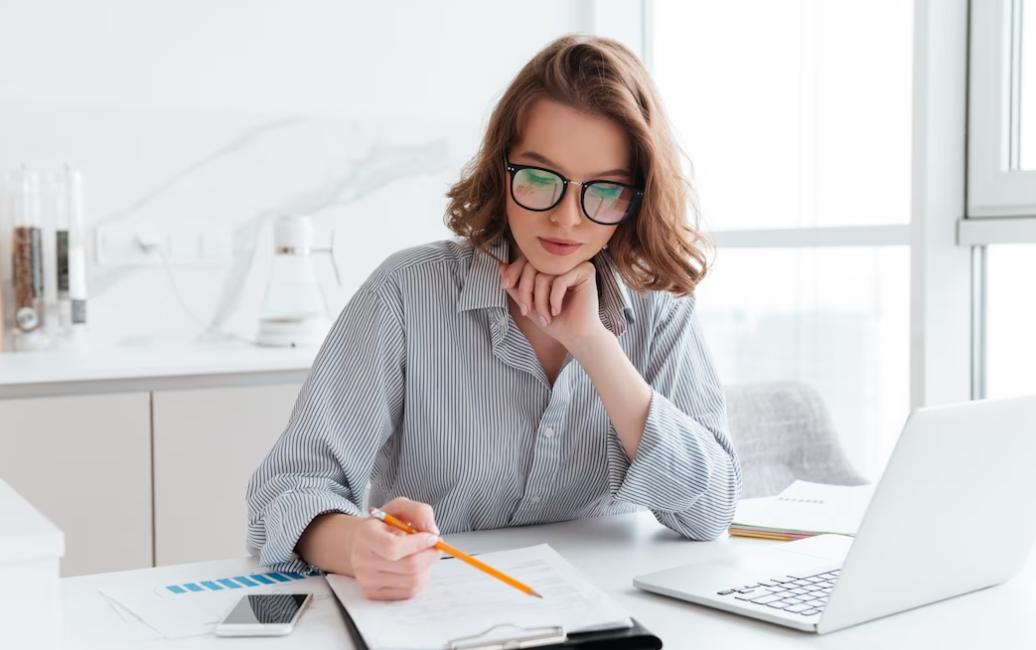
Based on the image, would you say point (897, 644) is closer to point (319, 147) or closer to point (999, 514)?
point (999, 514)

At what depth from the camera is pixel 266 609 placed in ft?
3.23

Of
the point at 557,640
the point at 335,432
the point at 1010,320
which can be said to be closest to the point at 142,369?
the point at 335,432

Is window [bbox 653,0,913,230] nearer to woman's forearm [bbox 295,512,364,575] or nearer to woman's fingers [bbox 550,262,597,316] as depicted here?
woman's fingers [bbox 550,262,597,316]

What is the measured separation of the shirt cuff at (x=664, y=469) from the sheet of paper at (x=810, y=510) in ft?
0.36

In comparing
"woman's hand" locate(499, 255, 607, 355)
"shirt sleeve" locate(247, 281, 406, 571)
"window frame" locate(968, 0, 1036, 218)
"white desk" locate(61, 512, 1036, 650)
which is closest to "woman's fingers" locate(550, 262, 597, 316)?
"woman's hand" locate(499, 255, 607, 355)

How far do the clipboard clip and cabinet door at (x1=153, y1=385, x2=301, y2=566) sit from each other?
161 cm

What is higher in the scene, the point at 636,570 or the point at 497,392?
the point at 497,392

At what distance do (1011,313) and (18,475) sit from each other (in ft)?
7.11

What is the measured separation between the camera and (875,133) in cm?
245

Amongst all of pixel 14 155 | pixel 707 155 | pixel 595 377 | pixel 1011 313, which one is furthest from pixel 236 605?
pixel 707 155

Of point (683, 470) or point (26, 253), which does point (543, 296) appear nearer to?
point (683, 470)

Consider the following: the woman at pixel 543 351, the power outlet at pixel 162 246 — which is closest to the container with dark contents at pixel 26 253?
the power outlet at pixel 162 246

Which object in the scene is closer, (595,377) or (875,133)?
A: (595,377)

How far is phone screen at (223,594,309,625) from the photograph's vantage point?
951 mm
